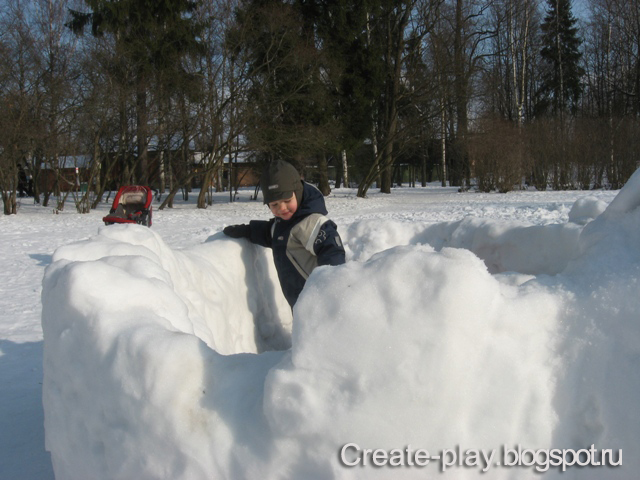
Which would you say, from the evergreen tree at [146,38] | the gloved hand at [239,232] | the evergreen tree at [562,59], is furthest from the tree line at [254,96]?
the gloved hand at [239,232]

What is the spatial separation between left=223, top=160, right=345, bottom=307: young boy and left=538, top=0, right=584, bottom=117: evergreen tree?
34057 mm

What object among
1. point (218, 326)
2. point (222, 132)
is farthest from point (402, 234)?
point (222, 132)

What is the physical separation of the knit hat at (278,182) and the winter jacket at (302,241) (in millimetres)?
164

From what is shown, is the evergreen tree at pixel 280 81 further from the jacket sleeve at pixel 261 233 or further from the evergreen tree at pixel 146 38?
the jacket sleeve at pixel 261 233

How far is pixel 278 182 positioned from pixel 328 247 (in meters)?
0.45

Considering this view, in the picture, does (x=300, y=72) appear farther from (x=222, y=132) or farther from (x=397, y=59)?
(x=397, y=59)

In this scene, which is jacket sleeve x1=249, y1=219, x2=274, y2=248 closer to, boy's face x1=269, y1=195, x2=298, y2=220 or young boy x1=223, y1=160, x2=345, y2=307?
young boy x1=223, y1=160, x2=345, y2=307

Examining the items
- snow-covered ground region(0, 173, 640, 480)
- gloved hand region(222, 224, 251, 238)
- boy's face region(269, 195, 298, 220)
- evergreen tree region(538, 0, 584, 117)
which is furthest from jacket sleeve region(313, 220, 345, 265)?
evergreen tree region(538, 0, 584, 117)

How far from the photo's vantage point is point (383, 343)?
124 cm

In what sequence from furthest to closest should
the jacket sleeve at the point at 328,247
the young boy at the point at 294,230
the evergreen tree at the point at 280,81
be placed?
the evergreen tree at the point at 280,81, the young boy at the point at 294,230, the jacket sleeve at the point at 328,247

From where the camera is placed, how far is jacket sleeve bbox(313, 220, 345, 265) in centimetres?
277

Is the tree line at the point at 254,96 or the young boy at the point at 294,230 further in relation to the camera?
the tree line at the point at 254,96

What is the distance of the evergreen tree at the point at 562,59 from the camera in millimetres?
33469

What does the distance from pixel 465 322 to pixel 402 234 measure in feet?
8.91
